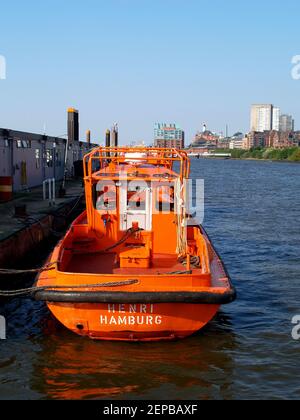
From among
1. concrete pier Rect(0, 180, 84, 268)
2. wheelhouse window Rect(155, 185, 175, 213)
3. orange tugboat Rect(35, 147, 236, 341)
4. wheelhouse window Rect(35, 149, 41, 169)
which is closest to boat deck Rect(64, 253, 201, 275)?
orange tugboat Rect(35, 147, 236, 341)

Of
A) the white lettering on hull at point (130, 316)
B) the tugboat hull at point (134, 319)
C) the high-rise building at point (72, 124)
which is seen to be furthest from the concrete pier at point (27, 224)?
the high-rise building at point (72, 124)

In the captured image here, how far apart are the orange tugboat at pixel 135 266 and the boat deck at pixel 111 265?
0.02 metres

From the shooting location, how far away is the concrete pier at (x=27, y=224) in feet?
40.3

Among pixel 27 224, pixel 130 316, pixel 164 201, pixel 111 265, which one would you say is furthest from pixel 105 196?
pixel 27 224

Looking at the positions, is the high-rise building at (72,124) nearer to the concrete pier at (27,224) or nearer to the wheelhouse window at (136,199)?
the concrete pier at (27,224)

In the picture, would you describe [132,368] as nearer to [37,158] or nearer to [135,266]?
[135,266]

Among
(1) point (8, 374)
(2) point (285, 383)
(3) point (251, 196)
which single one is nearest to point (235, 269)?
(2) point (285, 383)

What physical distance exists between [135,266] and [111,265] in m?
0.61

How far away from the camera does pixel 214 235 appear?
2036cm

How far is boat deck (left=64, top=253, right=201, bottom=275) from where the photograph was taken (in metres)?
9.37

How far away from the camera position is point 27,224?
14.2 m

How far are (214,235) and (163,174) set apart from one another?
10.1 meters
